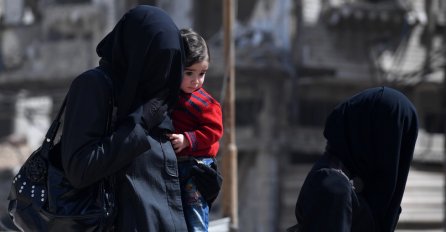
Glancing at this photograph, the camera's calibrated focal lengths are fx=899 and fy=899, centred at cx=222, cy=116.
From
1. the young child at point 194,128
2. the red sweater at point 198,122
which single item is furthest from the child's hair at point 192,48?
the red sweater at point 198,122

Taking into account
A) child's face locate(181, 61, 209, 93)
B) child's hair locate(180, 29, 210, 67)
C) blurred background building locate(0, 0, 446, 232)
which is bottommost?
blurred background building locate(0, 0, 446, 232)

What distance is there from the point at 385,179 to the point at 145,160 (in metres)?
0.81

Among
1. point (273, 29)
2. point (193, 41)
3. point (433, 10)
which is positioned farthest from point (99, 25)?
point (193, 41)

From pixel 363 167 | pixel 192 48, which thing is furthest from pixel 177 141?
pixel 363 167

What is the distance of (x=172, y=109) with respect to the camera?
3232 mm

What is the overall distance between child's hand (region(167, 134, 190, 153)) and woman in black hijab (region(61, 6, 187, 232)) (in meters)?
0.09

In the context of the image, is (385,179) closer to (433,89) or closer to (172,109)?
(172,109)

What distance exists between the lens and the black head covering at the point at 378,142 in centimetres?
295

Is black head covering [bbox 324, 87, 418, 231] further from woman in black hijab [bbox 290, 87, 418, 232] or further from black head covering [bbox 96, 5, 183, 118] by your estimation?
black head covering [bbox 96, 5, 183, 118]

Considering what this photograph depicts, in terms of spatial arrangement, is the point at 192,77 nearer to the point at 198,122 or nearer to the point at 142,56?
the point at 198,122

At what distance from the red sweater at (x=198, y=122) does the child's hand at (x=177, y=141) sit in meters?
0.06

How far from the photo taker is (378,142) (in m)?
2.95

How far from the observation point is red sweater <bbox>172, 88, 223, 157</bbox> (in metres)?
3.38

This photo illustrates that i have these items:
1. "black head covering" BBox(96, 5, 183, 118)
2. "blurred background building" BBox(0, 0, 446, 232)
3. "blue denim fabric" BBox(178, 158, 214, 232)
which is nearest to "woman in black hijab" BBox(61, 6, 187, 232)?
"black head covering" BBox(96, 5, 183, 118)
